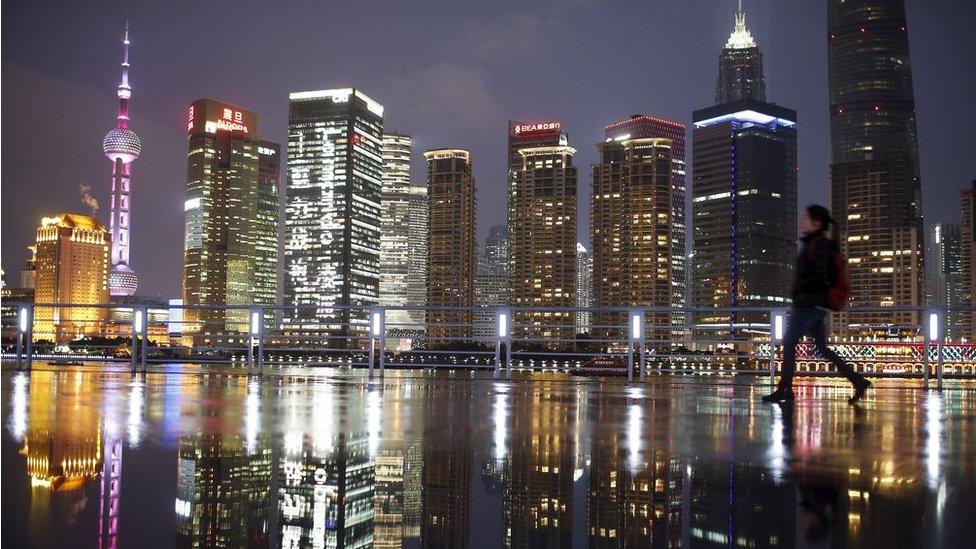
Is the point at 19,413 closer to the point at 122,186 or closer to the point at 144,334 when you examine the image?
the point at 144,334

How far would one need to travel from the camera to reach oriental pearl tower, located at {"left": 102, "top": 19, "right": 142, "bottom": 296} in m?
167

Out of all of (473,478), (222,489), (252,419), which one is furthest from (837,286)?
(222,489)

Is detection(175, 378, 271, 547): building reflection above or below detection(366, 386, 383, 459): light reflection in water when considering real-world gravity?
above

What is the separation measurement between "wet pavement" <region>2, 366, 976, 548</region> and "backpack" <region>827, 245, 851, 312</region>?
151 cm

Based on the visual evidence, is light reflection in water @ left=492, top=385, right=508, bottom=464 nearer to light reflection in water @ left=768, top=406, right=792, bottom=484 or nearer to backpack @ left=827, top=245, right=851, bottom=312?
light reflection in water @ left=768, top=406, right=792, bottom=484

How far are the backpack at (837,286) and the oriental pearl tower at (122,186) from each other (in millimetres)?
174713

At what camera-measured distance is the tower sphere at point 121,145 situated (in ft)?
547

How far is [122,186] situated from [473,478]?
594 ft

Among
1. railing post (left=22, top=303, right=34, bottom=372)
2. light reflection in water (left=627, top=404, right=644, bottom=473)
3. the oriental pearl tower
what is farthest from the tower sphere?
light reflection in water (left=627, top=404, right=644, bottom=473)

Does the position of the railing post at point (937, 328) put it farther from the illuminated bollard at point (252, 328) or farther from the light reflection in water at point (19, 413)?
the light reflection in water at point (19, 413)

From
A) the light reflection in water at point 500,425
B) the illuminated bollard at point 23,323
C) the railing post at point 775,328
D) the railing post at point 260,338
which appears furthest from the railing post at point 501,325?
the illuminated bollard at point 23,323

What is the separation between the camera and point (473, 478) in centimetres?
334

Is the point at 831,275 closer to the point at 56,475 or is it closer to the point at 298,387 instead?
the point at 298,387

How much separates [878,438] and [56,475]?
164 inches
